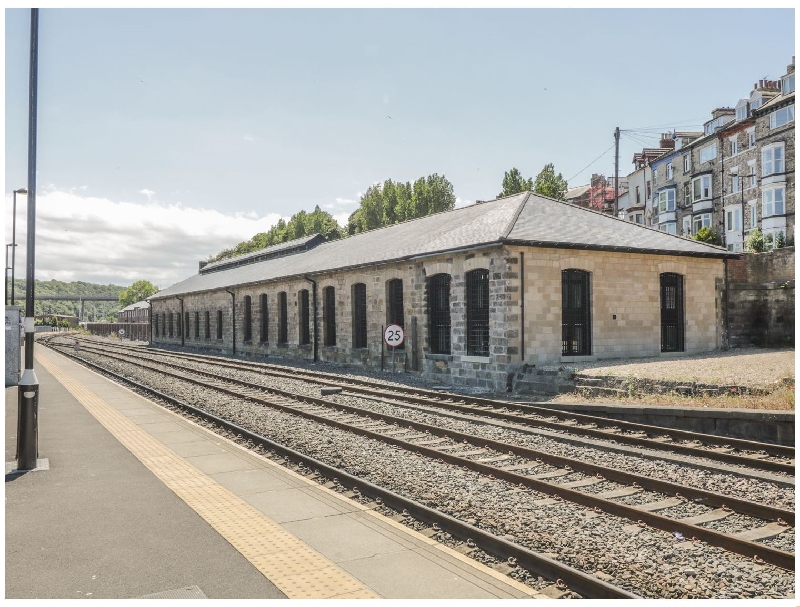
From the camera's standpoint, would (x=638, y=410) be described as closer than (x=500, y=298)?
Yes

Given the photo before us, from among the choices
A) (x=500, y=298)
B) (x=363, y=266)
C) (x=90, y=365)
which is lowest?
(x=90, y=365)

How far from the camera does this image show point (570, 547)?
535cm

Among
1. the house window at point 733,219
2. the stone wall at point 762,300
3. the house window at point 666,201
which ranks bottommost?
the stone wall at point 762,300

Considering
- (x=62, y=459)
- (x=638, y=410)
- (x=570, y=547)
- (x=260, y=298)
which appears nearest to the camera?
(x=570, y=547)

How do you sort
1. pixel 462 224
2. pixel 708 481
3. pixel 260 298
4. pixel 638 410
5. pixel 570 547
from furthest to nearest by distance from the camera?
pixel 260 298, pixel 462 224, pixel 638 410, pixel 708 481, pixel 570 547

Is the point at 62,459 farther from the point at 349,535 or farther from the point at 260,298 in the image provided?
Answer: the point at 260,298

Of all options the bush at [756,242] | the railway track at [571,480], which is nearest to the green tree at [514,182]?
the bush at [756,242]

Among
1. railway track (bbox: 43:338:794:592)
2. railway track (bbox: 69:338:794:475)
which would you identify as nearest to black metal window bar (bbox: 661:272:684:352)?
railway track (bbox: 69:338:794:475)

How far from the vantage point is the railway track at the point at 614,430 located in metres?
8.41

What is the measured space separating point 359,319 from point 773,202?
28.5m

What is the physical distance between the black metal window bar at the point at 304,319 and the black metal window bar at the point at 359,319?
509 cm

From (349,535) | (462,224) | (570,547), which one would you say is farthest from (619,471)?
(462,224)

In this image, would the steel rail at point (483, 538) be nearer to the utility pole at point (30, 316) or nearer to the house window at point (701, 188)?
the utility pole at point (30, 316)

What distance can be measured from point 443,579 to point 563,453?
4.84 m
